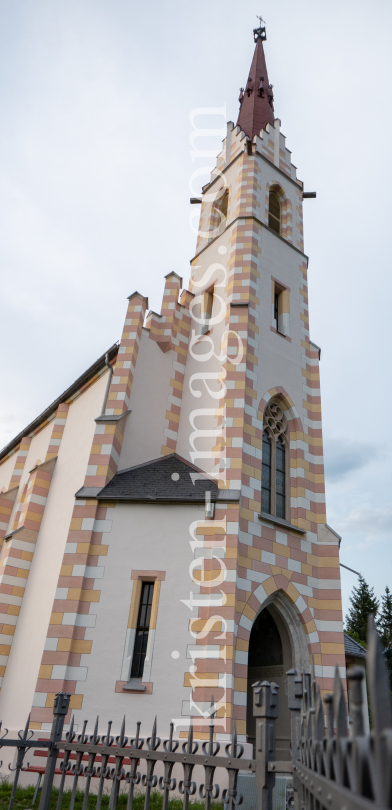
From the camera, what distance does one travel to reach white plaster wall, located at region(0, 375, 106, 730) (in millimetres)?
10164

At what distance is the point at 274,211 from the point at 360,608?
106 feet

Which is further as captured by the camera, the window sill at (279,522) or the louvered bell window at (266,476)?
the louvered bell window at (266,476)

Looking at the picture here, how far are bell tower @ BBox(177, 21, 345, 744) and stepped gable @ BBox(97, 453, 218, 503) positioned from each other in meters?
0.42

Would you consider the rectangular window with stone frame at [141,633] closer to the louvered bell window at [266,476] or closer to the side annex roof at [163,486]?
the side annex roof at [163,486]

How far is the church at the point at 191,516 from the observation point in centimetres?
901

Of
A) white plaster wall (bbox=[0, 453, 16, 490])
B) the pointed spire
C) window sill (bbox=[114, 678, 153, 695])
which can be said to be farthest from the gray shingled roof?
the pointed spire

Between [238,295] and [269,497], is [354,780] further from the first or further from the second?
[238,295]

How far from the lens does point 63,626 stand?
9.34 metres

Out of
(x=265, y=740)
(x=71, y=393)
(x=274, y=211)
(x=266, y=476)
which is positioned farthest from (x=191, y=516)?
(x=274, y=211)

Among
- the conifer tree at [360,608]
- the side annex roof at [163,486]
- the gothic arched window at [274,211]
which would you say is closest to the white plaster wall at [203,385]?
the side annex roof at [163,486]

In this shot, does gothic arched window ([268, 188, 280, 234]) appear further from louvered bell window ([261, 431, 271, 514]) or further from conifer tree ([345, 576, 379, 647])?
conifer tree ([345, 576, 379, 647])

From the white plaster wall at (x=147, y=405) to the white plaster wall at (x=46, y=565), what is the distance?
33.0 inches

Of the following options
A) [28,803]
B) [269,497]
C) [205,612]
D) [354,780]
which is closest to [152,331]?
[269,497]

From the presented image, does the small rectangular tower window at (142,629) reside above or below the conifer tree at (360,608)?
below
